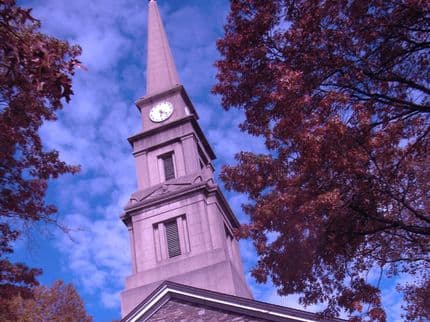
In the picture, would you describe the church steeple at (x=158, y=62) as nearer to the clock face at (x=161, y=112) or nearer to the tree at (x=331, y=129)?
the clock face at (x=161, y=112)

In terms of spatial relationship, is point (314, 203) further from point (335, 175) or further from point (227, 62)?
point (227, 62)

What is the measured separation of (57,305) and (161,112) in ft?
42.3

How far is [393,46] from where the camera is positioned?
7707mm

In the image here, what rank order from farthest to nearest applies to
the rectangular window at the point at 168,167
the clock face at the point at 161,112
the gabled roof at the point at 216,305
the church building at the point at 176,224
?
the clock face at the point at 161,112, the rectangular window at the point at 168,167, the church building at the point at 176,224, the gabled roof at the point at 216,305

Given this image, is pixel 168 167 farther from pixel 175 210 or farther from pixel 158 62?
pixel 158 62

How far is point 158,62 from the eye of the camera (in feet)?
104

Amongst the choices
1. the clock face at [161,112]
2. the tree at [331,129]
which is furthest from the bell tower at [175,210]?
the tree at [331,129]

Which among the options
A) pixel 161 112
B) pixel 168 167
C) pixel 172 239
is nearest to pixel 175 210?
pixel 172 239

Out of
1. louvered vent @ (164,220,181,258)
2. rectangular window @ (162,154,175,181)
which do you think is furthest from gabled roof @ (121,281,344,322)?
rectangular window @ (162,154,175,181)

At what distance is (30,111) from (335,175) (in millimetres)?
5208

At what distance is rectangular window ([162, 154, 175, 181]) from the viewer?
26.8m

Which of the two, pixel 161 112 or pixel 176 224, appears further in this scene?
pixel 161 112

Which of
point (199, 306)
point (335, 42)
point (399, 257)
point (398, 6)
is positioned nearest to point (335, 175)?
point (335, 42)

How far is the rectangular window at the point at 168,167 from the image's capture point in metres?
26.8
